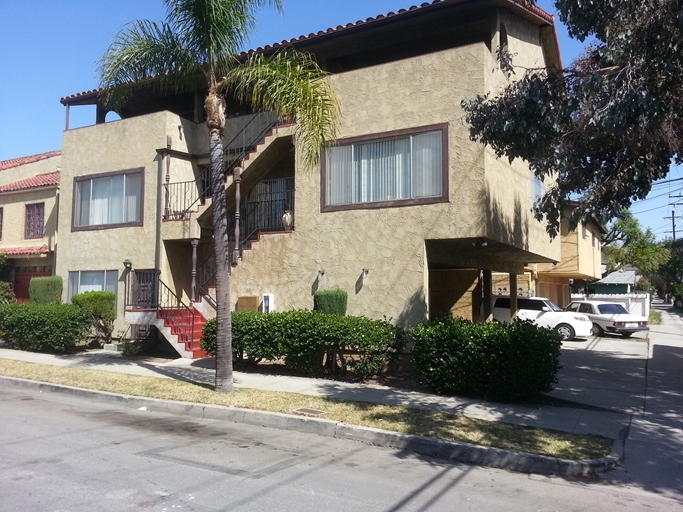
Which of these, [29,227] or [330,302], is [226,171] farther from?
[29,227]

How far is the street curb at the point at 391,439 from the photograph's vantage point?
6805 mm

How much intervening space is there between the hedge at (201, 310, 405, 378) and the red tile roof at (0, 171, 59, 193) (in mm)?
11060

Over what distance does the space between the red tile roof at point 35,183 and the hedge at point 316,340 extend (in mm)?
11060

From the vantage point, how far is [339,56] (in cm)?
1562

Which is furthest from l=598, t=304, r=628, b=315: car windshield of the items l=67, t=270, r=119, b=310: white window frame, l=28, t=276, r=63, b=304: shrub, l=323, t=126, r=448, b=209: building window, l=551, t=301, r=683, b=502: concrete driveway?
l=28, t=276, r=63, b=304: shrub

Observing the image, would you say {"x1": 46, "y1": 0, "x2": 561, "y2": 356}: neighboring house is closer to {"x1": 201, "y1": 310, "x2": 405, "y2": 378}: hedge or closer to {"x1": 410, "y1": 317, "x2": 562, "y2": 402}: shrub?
{"x1": 201, "y1": 310, "x2": 405, "y2": 378}: hedge

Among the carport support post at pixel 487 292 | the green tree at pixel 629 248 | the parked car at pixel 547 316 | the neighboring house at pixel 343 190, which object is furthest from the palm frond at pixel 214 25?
the green tree at pixel 629 248

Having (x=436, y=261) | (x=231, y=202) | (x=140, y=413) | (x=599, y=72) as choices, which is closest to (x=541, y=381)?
(x=436, y=261)

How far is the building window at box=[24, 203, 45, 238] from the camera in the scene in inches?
812

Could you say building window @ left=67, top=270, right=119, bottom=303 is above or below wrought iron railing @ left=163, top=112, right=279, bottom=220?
below

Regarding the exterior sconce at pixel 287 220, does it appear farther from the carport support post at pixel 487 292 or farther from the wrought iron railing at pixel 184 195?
the carport support post at pixel 487 292

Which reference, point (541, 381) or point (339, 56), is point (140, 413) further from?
point (339, 56)

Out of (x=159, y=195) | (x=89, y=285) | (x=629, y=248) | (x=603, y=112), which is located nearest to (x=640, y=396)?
(x=603, y=112)

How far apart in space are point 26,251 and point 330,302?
12.7m
